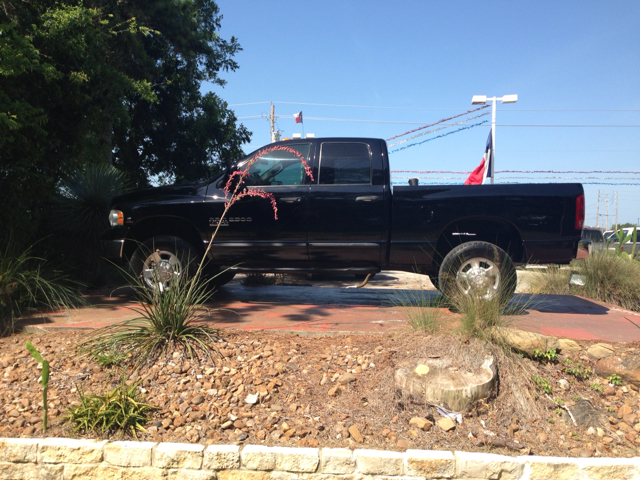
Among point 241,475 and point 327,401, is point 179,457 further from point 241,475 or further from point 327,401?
point 327,401

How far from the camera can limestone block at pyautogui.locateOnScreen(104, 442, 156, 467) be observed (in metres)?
3.02

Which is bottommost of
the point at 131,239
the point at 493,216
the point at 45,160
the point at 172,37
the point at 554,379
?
the point at 554,379

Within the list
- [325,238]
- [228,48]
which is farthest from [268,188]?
[228,48]

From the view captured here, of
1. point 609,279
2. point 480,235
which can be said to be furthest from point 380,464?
point 609,279

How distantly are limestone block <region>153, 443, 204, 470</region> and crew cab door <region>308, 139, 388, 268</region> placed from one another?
10.2 ft

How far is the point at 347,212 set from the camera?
5.69m

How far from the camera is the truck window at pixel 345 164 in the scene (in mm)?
5817

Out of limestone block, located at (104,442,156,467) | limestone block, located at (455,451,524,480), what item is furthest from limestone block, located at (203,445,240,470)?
limestone block, located at (455,451,524,480)

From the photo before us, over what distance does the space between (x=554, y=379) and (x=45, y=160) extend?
7.15 meters

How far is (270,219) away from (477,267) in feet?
8.37

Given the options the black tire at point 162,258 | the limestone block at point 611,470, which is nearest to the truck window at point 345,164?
the black tire at point 162,258

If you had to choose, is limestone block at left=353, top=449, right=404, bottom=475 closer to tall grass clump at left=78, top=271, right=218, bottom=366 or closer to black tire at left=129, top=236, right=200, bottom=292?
tall grass clump at left=78, top=271, right=218, bottom=366

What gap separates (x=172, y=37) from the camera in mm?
14789

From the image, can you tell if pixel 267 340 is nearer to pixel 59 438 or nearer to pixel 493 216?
pixel 59 438
